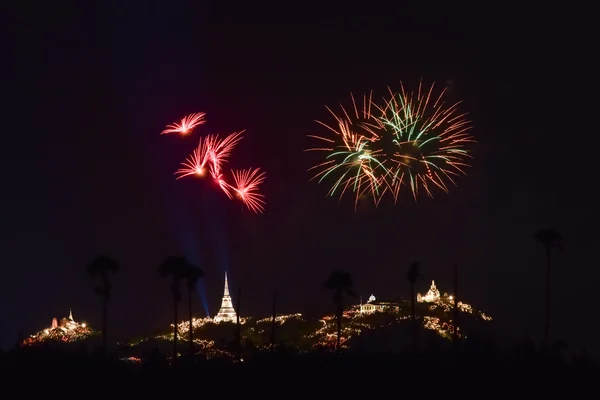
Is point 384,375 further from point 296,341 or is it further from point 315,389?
point 296,341

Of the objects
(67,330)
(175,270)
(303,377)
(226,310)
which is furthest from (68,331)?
(303,377)

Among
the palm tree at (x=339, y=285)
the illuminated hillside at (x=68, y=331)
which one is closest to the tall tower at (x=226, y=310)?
the illuminated hillside at (x=68, y=331)

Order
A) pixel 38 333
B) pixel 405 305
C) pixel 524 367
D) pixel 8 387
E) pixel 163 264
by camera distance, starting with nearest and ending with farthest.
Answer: pixel 8 387 < pixel 524 367 < pixel 163 264 < pixel 38 333 < pixel 405 305

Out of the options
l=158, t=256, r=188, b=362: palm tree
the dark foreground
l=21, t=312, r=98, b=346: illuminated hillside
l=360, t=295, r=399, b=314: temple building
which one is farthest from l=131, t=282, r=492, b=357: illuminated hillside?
the dark foreground

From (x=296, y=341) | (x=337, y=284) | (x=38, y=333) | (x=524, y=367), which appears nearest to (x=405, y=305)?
(x=296, y=341)

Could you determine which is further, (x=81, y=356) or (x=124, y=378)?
(x=81, y=356)

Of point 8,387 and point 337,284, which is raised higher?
point 337,284

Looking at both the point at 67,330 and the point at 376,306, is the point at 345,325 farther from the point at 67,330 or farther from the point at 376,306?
the point at 67,330
